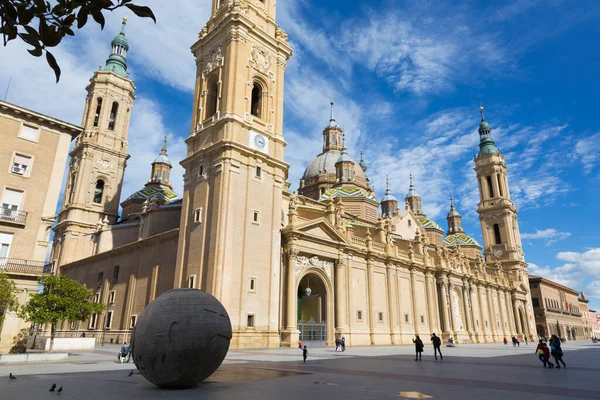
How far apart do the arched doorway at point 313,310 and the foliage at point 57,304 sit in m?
16.6

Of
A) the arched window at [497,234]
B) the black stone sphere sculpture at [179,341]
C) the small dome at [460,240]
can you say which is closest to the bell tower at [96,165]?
the black stone sphere sculpture at [179,341]

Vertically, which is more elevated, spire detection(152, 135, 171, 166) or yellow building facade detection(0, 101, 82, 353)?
spire detection(152, 135, 171, 166)

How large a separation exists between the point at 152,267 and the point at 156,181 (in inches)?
1269

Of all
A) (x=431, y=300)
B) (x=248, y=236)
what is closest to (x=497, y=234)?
(x=431, y=300)

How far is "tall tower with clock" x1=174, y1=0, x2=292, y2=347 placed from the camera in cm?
2903

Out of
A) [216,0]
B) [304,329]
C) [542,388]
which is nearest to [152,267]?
[304,329]

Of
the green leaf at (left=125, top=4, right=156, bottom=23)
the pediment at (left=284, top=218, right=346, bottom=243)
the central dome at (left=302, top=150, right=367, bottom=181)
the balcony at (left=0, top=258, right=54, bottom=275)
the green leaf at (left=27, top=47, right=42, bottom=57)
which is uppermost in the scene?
the central dome at (left=302, top=150, right=367, bottom=181)

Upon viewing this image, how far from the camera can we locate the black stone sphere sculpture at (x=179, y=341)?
9.34m

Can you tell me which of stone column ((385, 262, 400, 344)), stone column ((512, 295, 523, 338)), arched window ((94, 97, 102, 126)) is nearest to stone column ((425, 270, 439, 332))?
stone column ((385, 262, 400, 344))

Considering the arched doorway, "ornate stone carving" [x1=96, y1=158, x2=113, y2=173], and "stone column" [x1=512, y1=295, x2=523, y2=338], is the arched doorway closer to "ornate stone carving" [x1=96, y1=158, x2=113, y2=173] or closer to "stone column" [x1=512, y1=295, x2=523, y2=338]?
"ornate stone carving" [x1=96, y1=158, x2=113, y2=173]

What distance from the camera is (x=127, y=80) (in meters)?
63.7

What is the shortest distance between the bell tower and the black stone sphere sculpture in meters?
49.9

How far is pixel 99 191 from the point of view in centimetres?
5894

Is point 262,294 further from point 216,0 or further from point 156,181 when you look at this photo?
point 156,181
